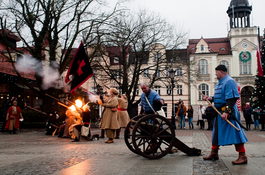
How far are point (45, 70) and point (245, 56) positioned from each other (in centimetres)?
3431

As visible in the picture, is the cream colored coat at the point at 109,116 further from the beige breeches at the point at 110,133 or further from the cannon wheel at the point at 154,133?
the cannon wheel at the point at 154,133

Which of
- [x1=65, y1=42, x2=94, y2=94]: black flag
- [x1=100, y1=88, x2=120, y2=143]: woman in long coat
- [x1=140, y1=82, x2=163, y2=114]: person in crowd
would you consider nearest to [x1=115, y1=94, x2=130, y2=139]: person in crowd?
[x1=100, y1=88, x2=120, y2=143]: woman in long coat

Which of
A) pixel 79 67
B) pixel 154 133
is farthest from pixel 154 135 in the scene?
pixel 79 67

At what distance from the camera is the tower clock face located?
43.1m

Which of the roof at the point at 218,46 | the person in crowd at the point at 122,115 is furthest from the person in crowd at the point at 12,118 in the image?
the roof at the point at 218,46

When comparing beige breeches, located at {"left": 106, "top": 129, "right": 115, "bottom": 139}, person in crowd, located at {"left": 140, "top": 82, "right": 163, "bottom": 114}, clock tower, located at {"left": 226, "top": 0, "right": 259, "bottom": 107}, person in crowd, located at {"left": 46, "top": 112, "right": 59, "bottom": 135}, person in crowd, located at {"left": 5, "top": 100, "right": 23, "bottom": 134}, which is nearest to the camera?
person in crowd, located at {"left": 140, "top": 82, "right": 163, "bottom": 114}

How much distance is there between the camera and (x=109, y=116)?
1023 cm

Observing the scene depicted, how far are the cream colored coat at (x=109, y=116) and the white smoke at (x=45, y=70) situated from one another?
794 cm

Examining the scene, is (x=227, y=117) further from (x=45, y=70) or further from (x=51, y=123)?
(x=45, y=70)

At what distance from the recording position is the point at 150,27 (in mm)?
22844

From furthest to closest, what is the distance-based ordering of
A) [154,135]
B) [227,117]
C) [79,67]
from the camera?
[79,67] → [154,135] → [227,117]

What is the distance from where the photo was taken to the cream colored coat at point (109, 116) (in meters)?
10.1

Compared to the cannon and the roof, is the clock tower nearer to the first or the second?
the roof

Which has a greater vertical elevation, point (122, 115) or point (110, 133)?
point (122, 115)
